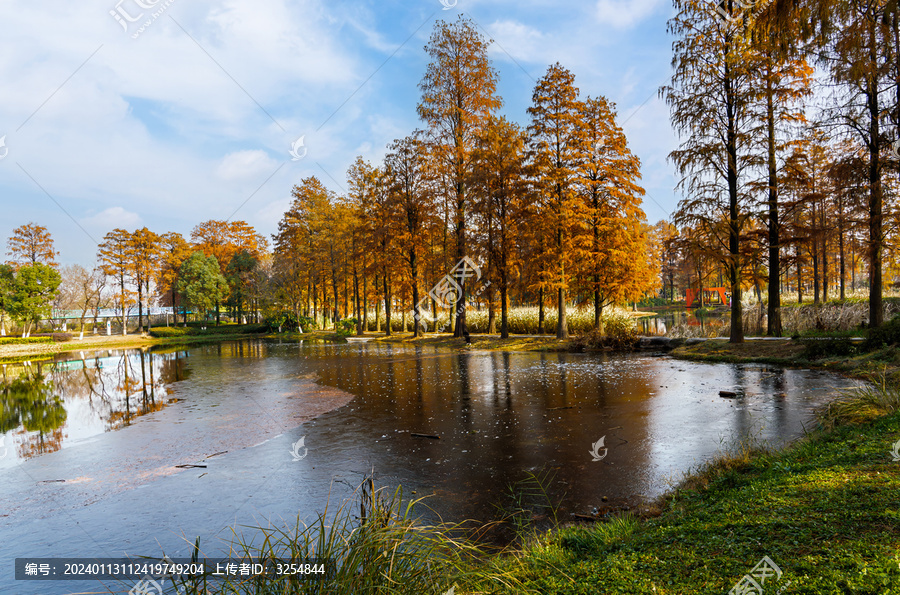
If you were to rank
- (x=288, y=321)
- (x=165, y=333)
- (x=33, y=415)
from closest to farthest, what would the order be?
1. (x=33, y=415)
2. (x=288, y=321)
3. (x=165, y=333)

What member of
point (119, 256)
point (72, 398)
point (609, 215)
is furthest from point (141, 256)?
point (609, 215)

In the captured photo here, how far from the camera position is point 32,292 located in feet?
133

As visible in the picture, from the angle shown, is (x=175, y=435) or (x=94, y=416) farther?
(x=94, y=416)

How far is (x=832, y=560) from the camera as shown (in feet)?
Result: 8.64

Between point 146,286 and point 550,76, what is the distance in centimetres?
5242

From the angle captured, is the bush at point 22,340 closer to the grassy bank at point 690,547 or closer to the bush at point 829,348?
the grassy bank at point 690,547

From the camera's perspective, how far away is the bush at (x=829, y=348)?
13234mm

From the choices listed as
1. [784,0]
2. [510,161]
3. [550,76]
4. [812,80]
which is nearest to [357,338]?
[510,161]

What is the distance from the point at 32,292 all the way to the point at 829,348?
55.7m

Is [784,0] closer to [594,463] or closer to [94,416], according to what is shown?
[594,463]

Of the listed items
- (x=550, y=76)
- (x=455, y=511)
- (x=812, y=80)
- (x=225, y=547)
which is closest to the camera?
(x=225, y=547)

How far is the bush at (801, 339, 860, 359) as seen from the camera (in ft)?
43.4

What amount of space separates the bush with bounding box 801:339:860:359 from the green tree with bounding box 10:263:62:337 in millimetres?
54346

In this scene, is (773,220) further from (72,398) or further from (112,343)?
(112,343)
